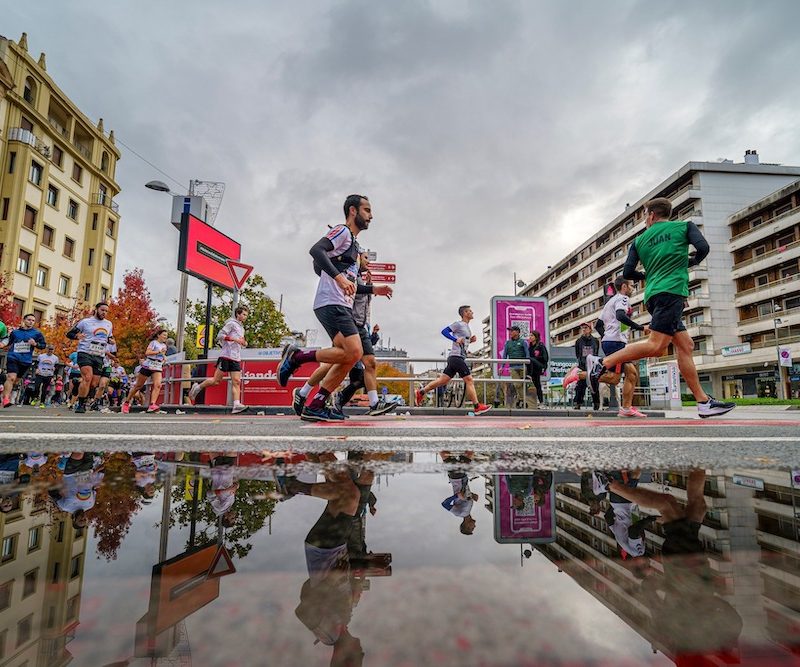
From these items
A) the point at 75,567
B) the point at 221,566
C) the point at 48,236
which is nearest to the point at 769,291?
the point at 221,566

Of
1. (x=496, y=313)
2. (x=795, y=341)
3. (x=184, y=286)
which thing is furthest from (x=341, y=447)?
(x=795, y=341)

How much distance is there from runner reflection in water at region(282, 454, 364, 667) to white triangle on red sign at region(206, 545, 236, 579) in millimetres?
109

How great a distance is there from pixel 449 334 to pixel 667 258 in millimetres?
4157

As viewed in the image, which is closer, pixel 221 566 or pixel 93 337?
pixel 221 566

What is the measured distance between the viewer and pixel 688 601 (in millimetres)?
528

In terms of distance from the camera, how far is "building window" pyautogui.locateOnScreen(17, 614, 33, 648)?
0.45m

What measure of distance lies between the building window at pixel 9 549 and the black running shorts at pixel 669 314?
538cm

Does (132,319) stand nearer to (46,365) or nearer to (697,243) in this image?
(46,365)

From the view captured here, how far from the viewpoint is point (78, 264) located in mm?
36312

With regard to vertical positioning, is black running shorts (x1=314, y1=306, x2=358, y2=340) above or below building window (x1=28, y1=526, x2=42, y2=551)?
above

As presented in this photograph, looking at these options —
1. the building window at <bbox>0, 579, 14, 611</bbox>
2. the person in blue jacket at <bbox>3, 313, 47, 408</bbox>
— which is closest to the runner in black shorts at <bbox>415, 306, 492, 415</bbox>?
the building window at <bbox>0, 579, 14, 611</bbox>

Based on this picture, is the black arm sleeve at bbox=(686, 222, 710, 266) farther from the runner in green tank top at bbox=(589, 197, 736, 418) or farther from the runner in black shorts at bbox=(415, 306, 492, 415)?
the runner in black shorts at bbox=(415, 306, 492, 415)

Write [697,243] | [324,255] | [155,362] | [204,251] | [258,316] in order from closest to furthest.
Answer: [324,255] < [697,243] < [155,362] < [204,251] < [258,316]

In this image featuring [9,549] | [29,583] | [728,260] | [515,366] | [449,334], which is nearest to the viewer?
[29,583]
